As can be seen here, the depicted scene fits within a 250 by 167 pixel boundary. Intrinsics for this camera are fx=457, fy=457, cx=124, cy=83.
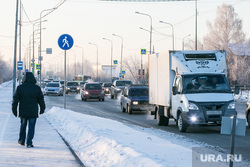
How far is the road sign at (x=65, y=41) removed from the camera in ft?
60.6

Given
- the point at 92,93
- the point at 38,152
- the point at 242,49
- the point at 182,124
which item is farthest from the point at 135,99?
the point at 242,49

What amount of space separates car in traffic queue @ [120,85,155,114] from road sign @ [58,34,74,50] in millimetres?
6954

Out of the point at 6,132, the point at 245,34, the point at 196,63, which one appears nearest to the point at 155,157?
the point at 6,132

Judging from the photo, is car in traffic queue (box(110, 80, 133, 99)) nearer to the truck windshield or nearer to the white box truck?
the white box truck

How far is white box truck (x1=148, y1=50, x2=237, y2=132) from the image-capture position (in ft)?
48.3

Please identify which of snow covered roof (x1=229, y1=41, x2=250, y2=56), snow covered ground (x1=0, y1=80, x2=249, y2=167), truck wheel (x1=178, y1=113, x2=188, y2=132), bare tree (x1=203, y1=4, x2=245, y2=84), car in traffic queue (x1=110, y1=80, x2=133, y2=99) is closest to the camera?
snow covered ground (x1=0, y1=80, x2=249, y2=167)

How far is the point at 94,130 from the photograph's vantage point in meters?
12.2

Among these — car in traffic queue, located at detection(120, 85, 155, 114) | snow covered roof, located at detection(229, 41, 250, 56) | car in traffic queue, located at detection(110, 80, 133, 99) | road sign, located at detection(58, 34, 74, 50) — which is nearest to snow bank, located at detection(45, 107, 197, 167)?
road sign, located at detection(58, 34, 74, 50)

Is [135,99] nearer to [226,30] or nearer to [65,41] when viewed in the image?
[65,41]

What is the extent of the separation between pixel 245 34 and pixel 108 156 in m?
67.4

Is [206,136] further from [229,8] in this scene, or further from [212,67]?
[229,8]

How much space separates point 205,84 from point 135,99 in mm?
9382

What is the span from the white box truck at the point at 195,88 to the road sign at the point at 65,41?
3852mm

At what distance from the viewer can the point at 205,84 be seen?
607 inches
